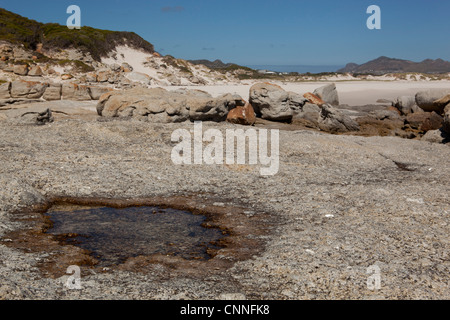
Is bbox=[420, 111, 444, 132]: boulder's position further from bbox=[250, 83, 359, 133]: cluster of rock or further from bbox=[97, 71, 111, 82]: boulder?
bbox=[97, 71, 111, 82]: boulder

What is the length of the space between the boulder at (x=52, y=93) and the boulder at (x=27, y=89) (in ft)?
1.05

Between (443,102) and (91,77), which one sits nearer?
(443,102)

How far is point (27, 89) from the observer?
34.1 metres

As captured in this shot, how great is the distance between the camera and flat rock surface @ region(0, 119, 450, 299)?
8.59m

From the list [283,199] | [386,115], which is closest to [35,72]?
[386,115]

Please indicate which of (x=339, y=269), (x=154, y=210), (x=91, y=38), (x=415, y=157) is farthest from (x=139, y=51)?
(x=339, y=269)

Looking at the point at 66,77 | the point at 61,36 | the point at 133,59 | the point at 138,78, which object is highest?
the point at 61,36

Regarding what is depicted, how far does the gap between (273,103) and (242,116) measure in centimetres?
376

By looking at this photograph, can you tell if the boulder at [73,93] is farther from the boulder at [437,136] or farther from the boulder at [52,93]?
the boulder at [437,136]

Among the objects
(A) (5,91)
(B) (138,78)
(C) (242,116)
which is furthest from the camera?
(B) (138,78)

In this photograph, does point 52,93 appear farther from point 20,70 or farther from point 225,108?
point 225,108

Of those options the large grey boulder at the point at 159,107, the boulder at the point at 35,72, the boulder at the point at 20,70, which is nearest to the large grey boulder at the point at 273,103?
the large grey boulder at the point at 159,107

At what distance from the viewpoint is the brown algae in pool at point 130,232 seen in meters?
10.6
